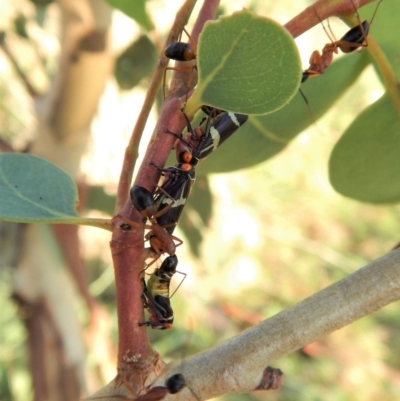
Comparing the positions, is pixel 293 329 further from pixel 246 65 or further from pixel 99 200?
pixel 99 200

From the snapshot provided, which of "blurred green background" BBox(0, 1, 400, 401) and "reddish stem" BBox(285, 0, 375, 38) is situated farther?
"blurred green background" BBox(0, 1, 400, 401)

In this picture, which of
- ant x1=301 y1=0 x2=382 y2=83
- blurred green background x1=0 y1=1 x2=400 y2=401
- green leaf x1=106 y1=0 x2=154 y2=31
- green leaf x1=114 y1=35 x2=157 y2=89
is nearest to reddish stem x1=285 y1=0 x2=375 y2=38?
ant x1=301 y1=0 x2=382 y2=83

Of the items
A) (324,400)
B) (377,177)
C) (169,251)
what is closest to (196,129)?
(169,251)

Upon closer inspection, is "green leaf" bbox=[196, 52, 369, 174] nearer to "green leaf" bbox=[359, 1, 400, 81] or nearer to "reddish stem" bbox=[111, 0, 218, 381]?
"green leaf" bbox=[359, 1, 400, 81]

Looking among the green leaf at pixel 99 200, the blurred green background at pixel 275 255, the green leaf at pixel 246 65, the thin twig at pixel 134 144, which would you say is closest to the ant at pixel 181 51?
the thin twig at pixel 134 144

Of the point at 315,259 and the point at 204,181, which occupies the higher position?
the point at 315,259

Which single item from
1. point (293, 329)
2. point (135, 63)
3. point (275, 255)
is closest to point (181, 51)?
point (293, 329)

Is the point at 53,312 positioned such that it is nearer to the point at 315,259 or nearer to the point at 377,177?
the point at 377,177
